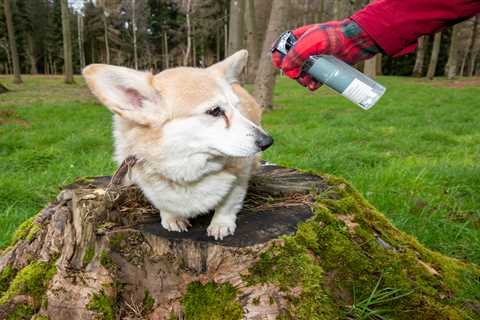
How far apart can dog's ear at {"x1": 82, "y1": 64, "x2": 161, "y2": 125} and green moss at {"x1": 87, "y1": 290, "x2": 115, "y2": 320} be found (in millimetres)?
767

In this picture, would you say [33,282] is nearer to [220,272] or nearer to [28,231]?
[28,231]

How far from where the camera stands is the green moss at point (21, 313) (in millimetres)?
1728

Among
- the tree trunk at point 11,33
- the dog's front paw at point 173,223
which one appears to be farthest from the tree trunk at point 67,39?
the dog's front paw at point 173,223

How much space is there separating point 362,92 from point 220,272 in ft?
3.65

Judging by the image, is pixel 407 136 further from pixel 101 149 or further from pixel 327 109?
pixel 101 149

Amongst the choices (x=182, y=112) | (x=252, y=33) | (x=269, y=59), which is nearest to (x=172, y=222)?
(x=182, y=112)

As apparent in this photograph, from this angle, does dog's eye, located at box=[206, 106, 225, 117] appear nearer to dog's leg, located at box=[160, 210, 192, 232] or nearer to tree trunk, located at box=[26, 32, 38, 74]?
dog's leg, located at box=[160, 210, 192, 232]

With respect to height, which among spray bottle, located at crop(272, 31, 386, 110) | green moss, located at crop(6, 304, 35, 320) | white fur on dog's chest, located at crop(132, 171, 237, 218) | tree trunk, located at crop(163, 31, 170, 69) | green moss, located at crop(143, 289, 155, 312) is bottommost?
green moss, located at crop(6, 304, 35, 320)

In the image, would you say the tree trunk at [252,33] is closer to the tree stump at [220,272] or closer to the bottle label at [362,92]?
the bottle label at [362,92]

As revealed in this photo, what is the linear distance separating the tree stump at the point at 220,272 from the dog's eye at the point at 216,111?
0.52m

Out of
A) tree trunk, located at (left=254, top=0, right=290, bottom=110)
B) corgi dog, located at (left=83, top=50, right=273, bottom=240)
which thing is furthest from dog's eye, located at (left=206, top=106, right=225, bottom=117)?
tree trunk, located at (left=254, top=0, right=290, bottom=110)

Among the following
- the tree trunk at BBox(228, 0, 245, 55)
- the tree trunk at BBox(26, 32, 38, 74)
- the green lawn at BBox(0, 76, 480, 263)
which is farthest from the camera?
the tree trunk at BBox(26, 32, 38, 74)

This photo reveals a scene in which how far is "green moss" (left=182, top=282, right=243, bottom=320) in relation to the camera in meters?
1.59

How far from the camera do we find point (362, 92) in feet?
6.59
